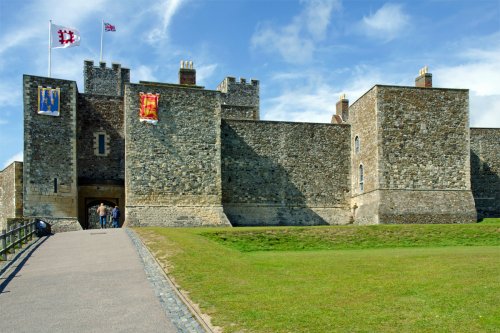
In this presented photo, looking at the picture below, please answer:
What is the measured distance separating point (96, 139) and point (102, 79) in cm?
1813

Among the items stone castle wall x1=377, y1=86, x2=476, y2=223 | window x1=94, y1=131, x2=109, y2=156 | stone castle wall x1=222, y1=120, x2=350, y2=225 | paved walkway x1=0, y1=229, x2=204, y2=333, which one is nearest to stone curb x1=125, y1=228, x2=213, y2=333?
paved walkway x1=0, y1=229, x2=204, y2=333

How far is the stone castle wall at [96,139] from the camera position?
33125 millimetres

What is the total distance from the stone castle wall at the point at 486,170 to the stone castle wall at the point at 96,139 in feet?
74.6

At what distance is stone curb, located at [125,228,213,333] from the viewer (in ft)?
29.9

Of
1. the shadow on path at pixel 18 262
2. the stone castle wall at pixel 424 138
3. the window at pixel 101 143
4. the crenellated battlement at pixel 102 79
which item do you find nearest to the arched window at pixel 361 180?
the stone castle wall at pixel 424 138

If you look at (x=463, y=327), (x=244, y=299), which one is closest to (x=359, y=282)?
(x=244, y=299)

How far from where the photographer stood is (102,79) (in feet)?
164

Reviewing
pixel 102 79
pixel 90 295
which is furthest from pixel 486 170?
pixel 90 295

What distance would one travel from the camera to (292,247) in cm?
2358

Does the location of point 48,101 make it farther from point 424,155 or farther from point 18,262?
point 424,155

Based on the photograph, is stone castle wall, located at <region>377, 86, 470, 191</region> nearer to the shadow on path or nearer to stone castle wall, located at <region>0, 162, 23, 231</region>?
the shadow on path

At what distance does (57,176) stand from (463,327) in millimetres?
25818

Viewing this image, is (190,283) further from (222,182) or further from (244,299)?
(222,182)

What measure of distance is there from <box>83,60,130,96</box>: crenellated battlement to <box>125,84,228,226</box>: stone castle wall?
18.3 meters
